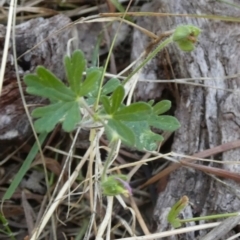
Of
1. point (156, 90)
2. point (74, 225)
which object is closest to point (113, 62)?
point (156, 90)

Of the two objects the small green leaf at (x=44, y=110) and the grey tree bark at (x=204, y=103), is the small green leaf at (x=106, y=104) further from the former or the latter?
the grey tree bark at (x=204, y=103)

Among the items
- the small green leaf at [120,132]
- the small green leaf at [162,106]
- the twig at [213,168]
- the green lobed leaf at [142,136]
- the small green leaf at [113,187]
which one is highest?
the small green leaf at [120,132]

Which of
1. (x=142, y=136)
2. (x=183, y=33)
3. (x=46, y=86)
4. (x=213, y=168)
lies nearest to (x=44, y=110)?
(x=46, y=86)

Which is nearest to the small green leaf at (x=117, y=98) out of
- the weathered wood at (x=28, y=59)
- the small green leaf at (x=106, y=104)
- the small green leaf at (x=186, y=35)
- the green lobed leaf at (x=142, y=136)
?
the small green leaf at (x=106, y=104)

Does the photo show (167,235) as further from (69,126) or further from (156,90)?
(156,90)

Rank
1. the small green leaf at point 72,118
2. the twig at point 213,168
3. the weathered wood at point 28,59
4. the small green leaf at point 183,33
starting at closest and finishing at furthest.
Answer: the small green leaf at point 72,118 → the small green leaf at point 183,33 → the twig at point 213,168 → the weathered wood at point 28,59

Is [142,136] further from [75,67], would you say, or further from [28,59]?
[28,59]
